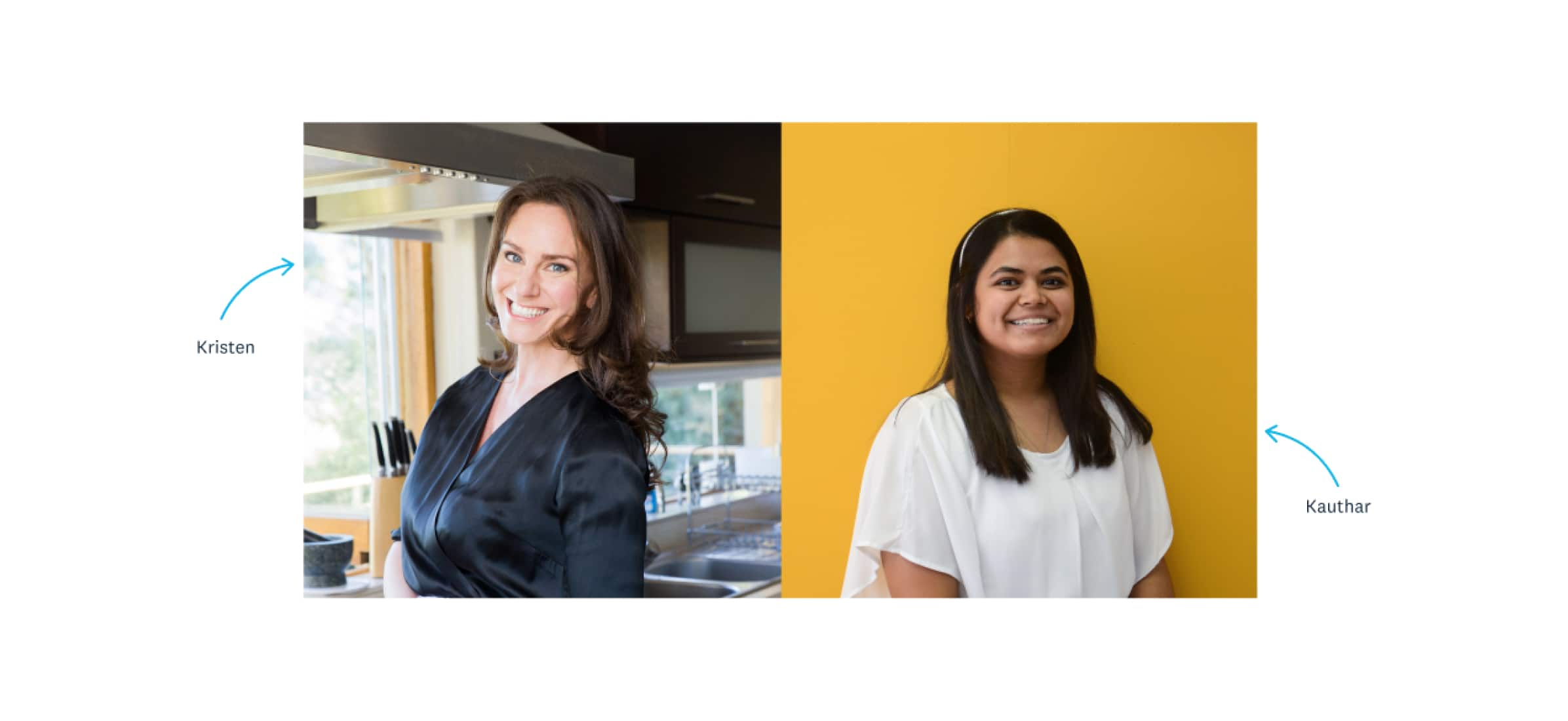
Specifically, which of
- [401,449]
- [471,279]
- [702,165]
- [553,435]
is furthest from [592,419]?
[702,165]

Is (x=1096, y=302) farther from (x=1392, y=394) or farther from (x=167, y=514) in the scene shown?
(x=167, y=514)

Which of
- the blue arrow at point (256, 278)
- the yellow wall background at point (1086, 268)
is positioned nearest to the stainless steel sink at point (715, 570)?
the yellow wall background at point (1086, 268)

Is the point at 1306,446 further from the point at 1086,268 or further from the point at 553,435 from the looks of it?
the point at 553,435

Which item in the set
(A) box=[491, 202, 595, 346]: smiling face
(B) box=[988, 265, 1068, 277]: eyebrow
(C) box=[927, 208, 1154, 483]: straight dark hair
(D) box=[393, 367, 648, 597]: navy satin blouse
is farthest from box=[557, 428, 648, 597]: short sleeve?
(B) box=[988, 265, 1068, 277]: eyebrow

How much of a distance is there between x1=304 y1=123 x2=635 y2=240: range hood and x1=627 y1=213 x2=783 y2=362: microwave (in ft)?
1.68

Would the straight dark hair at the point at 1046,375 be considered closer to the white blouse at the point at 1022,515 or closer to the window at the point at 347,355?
the white blouse at the point at 1022,515

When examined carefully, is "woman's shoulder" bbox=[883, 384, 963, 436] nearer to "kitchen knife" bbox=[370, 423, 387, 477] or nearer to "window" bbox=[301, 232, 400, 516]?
"kitchen knife" bbox=[370, 423, 387, 477]

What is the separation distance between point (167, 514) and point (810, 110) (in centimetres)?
121

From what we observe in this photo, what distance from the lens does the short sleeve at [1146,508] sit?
5.35ft

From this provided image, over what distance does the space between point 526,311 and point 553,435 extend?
190mm

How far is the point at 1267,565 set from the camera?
5.49 ft

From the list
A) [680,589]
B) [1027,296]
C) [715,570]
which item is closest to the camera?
[1027,296]

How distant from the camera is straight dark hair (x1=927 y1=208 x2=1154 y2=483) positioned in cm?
160

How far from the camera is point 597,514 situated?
1.64 metres
